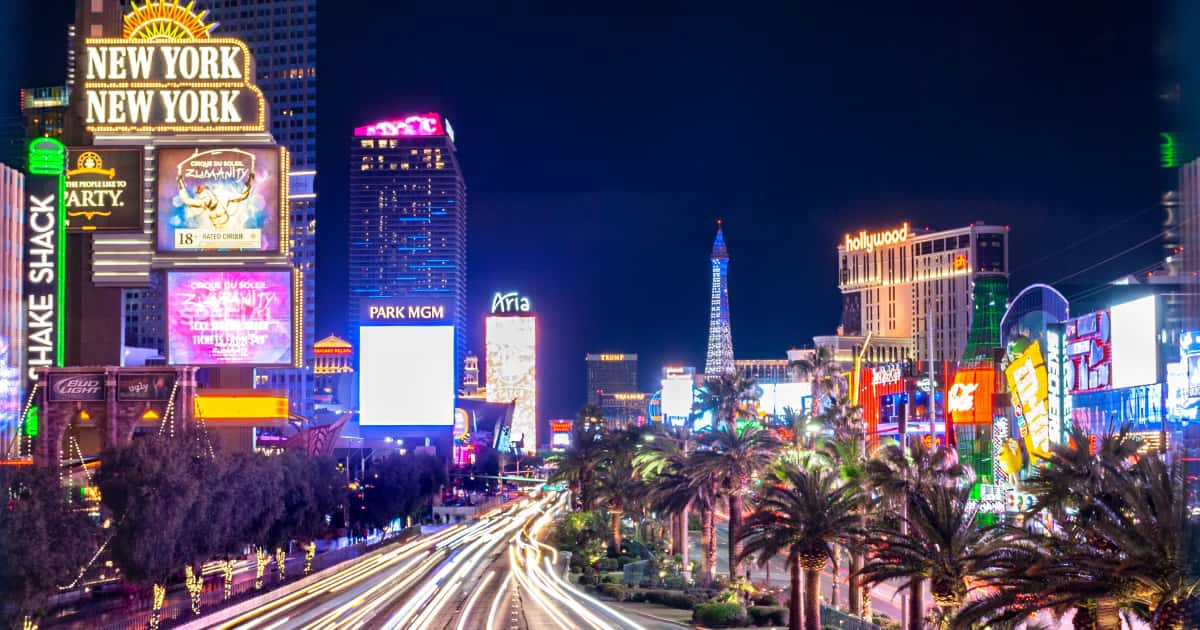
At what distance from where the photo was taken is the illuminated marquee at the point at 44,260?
6625 cm

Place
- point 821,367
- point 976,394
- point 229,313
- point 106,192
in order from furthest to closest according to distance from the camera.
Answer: point 976,394 → point 821,367 → point 229,313 → point 106,192

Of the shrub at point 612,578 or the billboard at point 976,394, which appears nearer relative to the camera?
the shrub at point 612,578

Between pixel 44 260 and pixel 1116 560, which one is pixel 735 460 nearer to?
pixel 1116 560

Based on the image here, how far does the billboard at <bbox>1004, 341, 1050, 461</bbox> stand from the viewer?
74.8m

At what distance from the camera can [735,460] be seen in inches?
2120

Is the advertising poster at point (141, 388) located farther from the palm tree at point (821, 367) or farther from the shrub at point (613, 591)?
the palm tree at point (821, 367)

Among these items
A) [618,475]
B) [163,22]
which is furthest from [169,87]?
[618,475]

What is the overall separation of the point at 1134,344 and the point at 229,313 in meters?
50.1

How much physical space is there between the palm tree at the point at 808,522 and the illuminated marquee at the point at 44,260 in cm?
4246

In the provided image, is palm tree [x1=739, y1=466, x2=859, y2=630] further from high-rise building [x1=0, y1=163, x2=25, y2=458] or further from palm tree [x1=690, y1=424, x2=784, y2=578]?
high-rise building [x1=0, y1=163, x2=25, y2=458]

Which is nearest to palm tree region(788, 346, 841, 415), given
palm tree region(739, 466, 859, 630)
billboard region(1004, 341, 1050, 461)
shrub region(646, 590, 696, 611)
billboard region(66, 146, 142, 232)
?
billboard region(1004, 341, 1050, 461)

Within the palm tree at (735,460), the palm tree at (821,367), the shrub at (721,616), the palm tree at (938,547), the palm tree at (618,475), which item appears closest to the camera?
the palm tree at (938,547)

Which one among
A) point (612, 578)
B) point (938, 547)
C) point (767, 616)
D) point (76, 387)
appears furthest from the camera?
point (76, 387)

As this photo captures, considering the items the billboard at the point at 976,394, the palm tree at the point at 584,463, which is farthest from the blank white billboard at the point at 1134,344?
the palm tree at the point at 584,463
